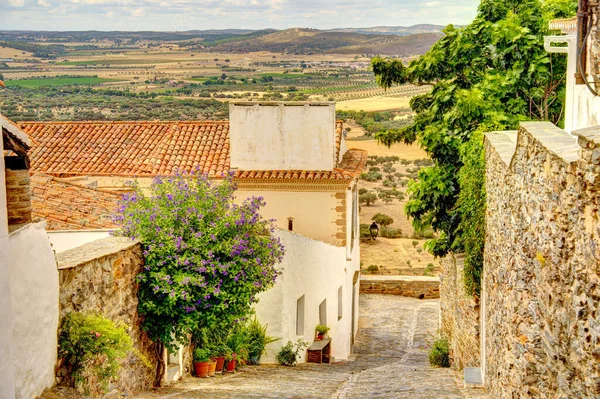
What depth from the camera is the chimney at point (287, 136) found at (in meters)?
20.2

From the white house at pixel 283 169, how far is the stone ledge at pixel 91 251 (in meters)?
5.47

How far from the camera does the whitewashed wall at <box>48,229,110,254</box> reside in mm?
12305

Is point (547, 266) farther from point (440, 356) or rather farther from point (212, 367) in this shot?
point (440, 356)

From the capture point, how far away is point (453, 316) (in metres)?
16.8

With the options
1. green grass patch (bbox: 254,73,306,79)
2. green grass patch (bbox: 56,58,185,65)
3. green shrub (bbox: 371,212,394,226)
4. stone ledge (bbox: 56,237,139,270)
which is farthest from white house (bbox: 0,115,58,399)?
green grass patch (bbox: 56,58,185,65)

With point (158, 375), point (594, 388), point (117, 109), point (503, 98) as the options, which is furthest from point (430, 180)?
point (117, 109)

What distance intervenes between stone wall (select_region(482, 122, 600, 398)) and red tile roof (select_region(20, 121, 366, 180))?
11388 millimetres

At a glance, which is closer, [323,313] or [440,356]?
[440,356]

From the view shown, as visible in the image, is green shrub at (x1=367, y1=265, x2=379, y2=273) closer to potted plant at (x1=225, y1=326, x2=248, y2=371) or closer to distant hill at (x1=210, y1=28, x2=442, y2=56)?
potted plant at (x1=225, y1=326, x2=248, y2=371)

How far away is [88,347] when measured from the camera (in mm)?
8141

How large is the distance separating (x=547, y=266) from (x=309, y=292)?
11.7 m

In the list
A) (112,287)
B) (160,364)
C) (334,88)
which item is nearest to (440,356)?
(160,364)

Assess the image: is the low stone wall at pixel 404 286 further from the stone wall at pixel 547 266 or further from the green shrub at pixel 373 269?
the stone wall at pixel 547 266

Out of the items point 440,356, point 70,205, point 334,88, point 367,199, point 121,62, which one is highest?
point 121,62
